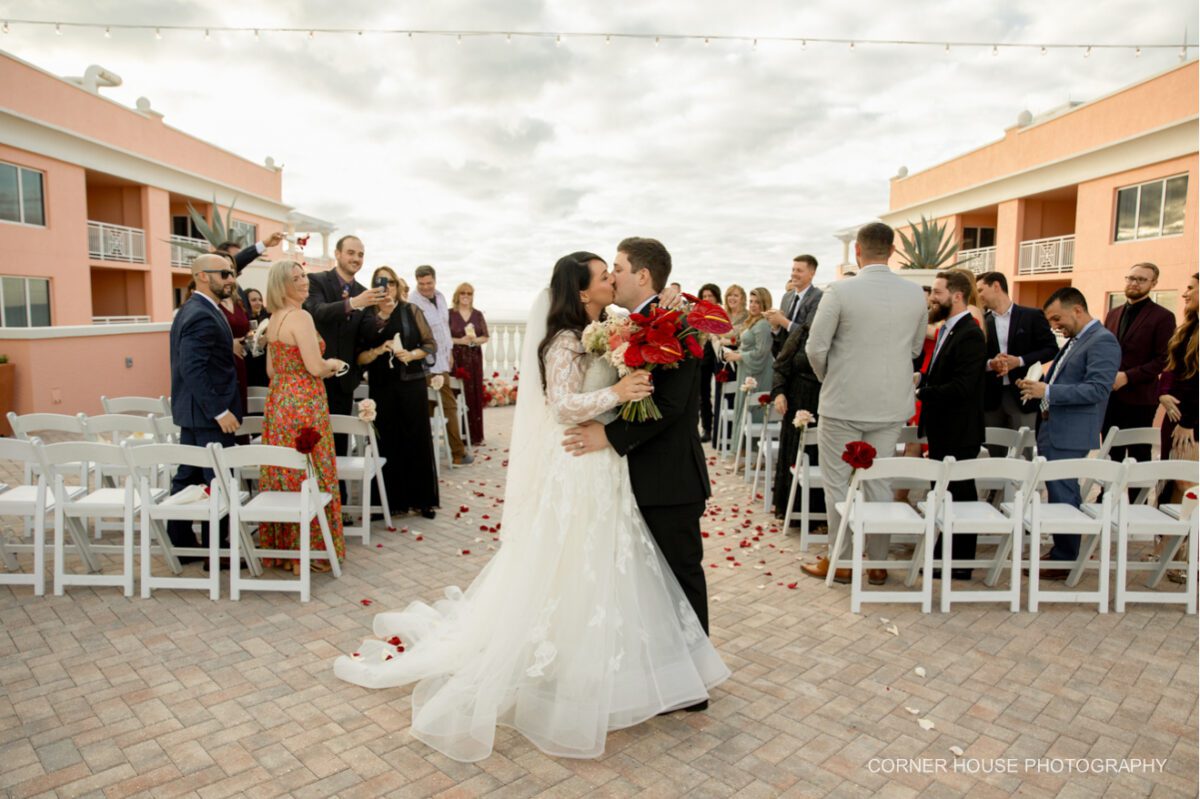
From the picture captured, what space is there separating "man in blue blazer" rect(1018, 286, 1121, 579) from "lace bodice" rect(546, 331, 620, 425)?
3.94 m

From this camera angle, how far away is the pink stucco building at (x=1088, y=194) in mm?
16844

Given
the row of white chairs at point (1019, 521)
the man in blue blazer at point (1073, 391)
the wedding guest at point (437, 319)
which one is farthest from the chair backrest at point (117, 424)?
the man in blue blazer at point (1073, 391)

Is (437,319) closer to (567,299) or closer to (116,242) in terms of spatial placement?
(567,299)

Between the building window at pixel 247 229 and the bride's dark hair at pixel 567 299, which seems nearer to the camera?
the bride's dark hair at pixel 567 299

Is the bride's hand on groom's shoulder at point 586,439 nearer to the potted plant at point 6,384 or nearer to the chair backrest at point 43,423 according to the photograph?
the chair backrest at point 43,423

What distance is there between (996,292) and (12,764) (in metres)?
7.20

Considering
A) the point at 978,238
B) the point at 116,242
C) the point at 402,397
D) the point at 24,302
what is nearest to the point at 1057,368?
the point at 402,397

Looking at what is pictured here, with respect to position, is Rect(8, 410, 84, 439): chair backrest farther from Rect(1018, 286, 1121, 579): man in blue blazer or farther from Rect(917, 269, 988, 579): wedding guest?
Rect(1018, 286, 1121, 579): man in blue blazer

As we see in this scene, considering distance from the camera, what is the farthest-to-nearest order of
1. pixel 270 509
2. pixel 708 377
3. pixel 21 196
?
pixel 21 196, pixel 708 377, pixel 270 509

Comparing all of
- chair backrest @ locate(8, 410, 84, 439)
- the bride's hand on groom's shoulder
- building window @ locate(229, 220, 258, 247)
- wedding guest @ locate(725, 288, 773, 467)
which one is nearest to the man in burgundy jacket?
wedding guest @ locate(725, 288, 773, 467)

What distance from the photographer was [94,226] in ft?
72.1

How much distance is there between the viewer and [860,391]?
522 centimetres

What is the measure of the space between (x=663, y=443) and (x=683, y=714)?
1.34 metres

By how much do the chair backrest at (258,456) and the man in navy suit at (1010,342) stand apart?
18.2 feet
